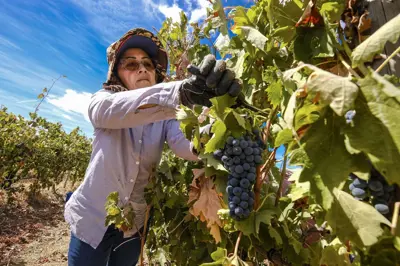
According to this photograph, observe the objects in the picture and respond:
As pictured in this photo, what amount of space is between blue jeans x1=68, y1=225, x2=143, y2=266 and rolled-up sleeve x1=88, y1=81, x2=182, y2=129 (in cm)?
101

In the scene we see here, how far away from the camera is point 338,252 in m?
1.09

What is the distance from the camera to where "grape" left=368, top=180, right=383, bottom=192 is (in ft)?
2.45

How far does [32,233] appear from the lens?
23.7 ft

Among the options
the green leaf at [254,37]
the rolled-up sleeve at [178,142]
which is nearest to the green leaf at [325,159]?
the green leaf at [254,37]

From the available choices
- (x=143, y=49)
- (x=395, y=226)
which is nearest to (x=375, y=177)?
(x=395, y=226)

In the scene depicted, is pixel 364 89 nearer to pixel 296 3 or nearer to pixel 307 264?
pixel 296 3

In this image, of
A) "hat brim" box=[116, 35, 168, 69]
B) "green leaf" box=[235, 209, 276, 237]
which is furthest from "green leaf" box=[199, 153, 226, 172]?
"hat brim" box=[116, 35, 168, 69]

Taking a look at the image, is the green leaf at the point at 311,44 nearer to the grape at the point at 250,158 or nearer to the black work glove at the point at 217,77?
the black work glove at the point at 217,77

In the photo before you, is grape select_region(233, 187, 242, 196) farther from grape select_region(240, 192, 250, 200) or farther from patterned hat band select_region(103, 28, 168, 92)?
patterned hat band select_region(103, 28, 168, 92)

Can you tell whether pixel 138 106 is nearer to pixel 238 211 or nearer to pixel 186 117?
pixel 186 117

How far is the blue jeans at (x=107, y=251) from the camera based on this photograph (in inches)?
87.7

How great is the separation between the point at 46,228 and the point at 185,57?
23.8 ft

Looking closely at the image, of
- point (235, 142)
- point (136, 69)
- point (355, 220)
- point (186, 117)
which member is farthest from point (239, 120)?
point (136, 69)

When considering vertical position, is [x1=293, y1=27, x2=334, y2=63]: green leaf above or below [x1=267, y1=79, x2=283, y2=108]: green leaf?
above
